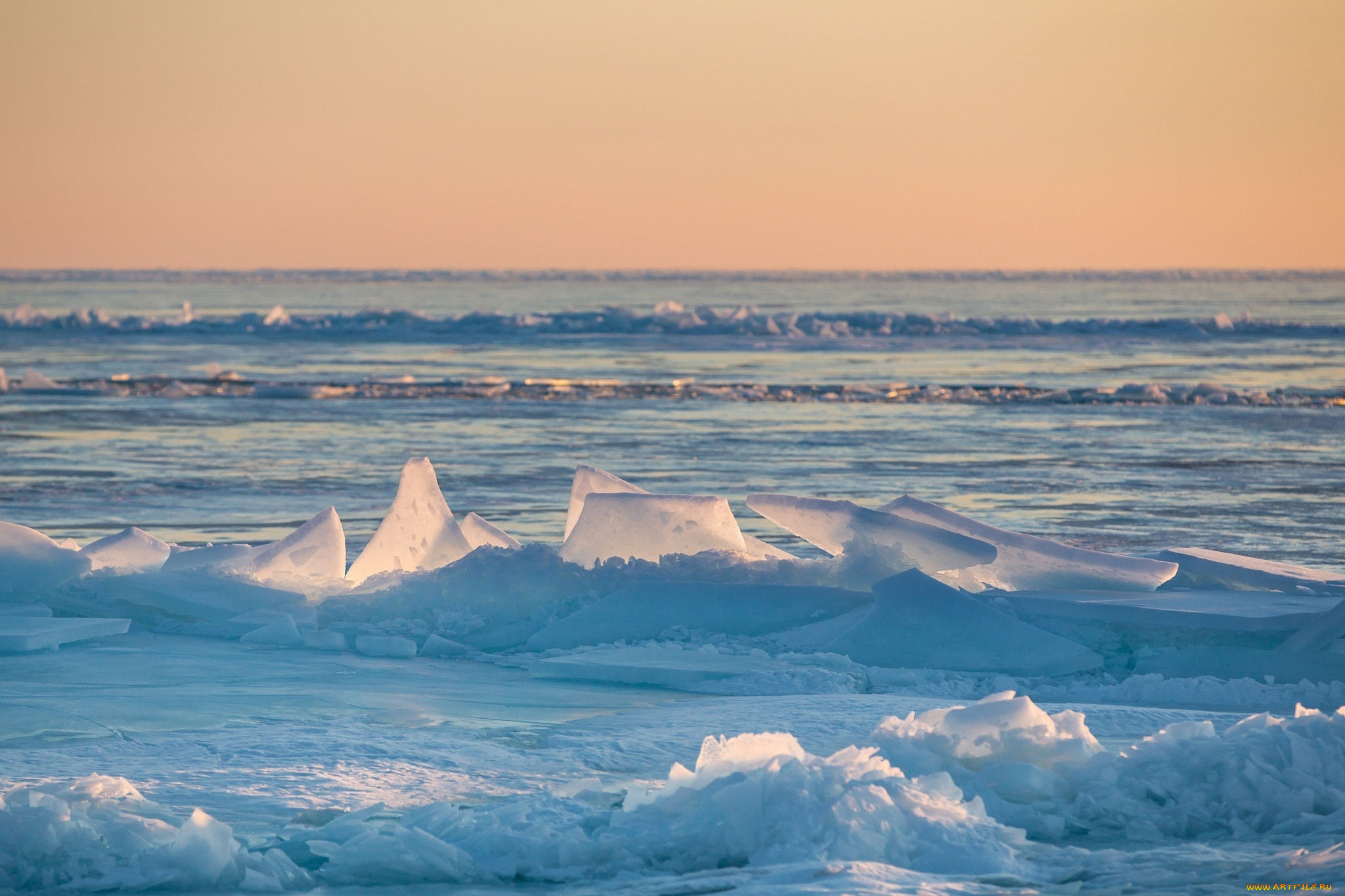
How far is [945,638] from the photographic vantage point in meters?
5.10

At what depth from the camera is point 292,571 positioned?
630 cm

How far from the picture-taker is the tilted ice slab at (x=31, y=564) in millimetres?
6160

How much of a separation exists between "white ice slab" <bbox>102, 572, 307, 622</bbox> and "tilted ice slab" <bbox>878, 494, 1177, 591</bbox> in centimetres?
257

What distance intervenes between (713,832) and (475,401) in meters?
13.9

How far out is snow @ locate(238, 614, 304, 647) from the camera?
5527mm

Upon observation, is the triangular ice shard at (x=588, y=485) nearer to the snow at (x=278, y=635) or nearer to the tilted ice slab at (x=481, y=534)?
the tilted ice slab at (x=481, y=534)

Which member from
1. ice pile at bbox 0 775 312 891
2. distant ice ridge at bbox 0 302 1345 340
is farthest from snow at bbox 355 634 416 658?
distant ice ridge at bbox 0 302 1345 340

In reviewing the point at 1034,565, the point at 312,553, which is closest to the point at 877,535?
the point at 1034,565

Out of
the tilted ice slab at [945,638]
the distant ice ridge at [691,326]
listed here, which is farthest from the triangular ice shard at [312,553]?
the distant ice ridge at [691,326]

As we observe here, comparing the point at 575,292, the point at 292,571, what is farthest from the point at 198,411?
the point at 575,292

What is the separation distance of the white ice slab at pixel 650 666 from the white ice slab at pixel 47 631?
1823mm

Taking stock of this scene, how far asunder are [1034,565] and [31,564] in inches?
165

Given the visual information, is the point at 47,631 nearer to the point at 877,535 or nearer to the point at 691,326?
the point at 877,535

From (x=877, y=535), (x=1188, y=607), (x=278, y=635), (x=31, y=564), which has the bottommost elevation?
(x=278, y=635)
